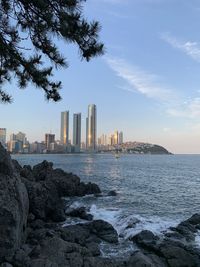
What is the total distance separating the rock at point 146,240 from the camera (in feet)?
52.7

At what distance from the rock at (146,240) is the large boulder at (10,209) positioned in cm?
576

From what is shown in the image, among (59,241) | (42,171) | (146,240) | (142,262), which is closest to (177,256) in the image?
(142,262)

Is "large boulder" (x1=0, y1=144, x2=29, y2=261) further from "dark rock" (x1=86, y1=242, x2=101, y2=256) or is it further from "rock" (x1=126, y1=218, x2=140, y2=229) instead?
"rock" (x1=126, y1=218, x2=140, y2=229)

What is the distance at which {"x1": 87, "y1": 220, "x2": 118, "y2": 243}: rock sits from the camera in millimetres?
17516

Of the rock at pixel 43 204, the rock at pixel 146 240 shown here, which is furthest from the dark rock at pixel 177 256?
the rock at pixel 43 204

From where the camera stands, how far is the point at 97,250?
1512cm

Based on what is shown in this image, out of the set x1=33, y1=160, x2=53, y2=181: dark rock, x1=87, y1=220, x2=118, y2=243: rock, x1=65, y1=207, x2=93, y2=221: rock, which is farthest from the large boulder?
x1=33, y1=160, x2=53, y2=181: dark rock

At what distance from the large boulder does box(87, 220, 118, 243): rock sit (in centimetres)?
484

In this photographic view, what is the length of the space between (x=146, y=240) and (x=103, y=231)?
258 centimetres

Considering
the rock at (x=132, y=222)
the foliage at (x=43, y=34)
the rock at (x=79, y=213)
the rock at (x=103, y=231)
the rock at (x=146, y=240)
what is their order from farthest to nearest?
the rock at (x=79, y=213) → the rock at (x=132, y=222) → the rock at (x=103, y=231) → the rock at (x=146, y=240) → the foliage at (x=43, y=34)

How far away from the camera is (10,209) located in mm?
12930

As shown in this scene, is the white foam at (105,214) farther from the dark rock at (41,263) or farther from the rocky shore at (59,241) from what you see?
the dark rock at (41,263)

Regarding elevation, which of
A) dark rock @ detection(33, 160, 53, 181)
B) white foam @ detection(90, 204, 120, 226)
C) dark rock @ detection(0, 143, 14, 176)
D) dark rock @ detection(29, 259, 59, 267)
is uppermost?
dark rock @ detection(0, 143, 14, 176)

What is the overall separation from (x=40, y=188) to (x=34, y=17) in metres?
14.5
